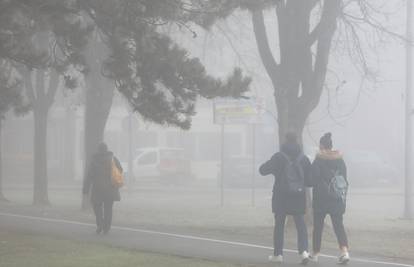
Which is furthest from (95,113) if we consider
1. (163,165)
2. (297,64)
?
(163,165)

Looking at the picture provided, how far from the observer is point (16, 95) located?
15.5m

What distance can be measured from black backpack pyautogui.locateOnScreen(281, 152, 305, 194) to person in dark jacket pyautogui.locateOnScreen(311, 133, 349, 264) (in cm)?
21

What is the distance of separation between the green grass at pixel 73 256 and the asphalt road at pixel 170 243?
542 mm

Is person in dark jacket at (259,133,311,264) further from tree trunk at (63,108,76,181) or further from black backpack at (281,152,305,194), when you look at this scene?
tree trunk at (63,108,76,181)

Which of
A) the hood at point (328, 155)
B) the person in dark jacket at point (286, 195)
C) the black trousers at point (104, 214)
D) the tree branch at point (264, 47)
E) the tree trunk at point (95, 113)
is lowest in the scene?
the black trousers at point (104, 214)

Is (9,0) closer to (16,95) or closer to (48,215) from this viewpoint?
(16,95)

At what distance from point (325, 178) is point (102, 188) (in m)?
4.77

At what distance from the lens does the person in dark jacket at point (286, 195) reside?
11.0 m

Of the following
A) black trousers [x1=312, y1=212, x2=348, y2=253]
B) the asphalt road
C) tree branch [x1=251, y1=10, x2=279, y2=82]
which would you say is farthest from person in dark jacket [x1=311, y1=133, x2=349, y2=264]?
tree branch [x1=251, y1=10, x2=279, y2=82]

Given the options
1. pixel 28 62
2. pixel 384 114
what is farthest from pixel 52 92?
pixel 384 114

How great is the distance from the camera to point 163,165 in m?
38.1

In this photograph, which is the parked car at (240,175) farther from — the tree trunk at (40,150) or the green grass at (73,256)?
the green grass at (73,256)

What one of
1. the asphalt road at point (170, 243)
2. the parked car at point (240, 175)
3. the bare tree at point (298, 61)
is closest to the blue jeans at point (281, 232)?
the asphalt road at point (170, 243)

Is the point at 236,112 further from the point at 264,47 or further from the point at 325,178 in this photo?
the point at 325,178
